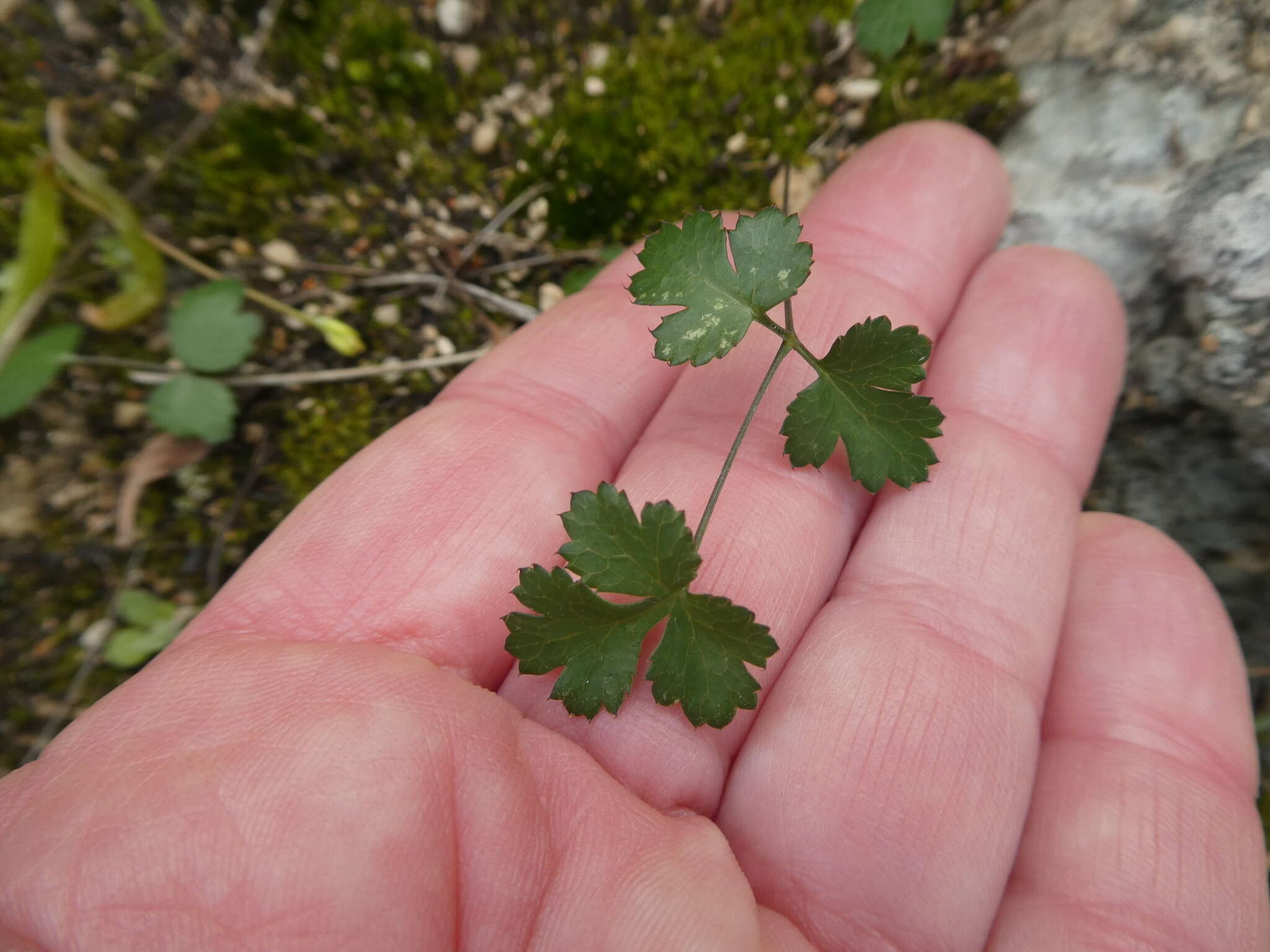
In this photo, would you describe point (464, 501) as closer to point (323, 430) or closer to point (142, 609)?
point (323, 430)

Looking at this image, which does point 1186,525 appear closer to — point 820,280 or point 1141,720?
point 1141,720

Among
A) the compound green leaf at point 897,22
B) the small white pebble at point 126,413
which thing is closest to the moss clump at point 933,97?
the compound green leaf at point 897,22

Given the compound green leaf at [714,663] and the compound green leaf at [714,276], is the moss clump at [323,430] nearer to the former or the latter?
the compound green leaf at [714,276]

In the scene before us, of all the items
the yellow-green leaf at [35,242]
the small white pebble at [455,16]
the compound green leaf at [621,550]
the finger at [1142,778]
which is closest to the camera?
the finger at [1142,778]

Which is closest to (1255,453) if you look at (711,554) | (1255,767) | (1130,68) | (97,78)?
(1255,767)

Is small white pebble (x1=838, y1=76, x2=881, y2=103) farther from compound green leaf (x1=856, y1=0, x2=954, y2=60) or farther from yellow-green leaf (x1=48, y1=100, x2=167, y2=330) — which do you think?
yellow-green leaf (x1=48, y1=100, x2=167, y2=330)

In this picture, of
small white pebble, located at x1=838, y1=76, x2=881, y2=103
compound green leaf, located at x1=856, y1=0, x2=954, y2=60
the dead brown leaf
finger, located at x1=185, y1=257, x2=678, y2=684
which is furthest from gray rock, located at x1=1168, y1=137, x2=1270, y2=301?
the dead brown leaf

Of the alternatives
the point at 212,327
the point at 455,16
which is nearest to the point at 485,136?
the point at 455,16
